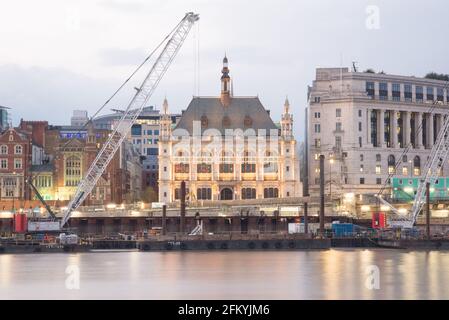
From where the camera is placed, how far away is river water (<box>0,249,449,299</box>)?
95.1m

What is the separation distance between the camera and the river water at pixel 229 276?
312 ft

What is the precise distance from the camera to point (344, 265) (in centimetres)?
12381

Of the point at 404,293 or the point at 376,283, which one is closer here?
the point at 404,293

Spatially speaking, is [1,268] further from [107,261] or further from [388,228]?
[388,228]

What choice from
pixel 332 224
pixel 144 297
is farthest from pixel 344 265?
pixel 332 224

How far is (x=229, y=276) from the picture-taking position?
110625 mm

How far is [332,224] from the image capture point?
190250mm

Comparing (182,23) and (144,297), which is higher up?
(182,23)
